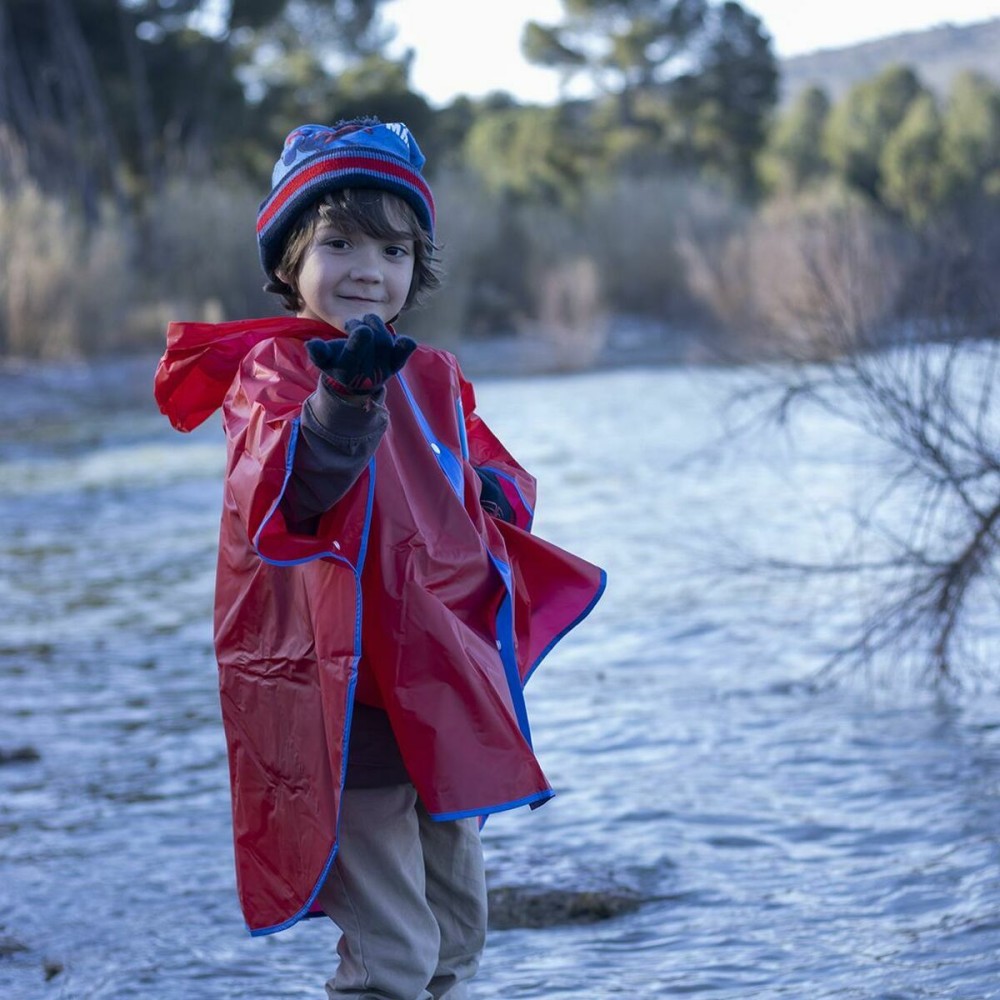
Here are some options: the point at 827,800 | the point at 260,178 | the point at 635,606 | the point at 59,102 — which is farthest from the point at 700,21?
the point at 827,800

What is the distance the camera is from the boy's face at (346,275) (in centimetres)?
224

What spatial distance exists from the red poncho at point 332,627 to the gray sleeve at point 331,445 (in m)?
0.03

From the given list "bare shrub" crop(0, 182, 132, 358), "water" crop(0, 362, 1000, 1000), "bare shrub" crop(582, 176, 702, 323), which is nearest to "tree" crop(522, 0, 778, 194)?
"bare shrub" crop(582, 176, 702, 323)

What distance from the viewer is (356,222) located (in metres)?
2.24

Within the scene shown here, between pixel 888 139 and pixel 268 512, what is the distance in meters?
41.2

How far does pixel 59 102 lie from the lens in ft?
85.2

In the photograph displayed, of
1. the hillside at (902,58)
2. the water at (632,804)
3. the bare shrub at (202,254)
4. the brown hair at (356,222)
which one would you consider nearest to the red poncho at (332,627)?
the brown hair at (356,222)

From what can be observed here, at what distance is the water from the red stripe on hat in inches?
58.1

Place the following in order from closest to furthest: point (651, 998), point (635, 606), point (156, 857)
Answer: point (651, 998), point (156, 857), point (635, 606)

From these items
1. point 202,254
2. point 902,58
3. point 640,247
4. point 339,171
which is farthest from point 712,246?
point 902,58

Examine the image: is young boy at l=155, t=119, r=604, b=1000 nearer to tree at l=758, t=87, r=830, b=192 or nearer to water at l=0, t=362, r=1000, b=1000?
water at l=0, t=362, r=1000, b=1000

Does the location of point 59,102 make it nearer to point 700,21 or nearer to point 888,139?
point 700,21

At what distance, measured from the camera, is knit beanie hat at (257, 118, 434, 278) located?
88.7 inches

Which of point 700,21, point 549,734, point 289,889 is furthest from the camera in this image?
point 700,21
